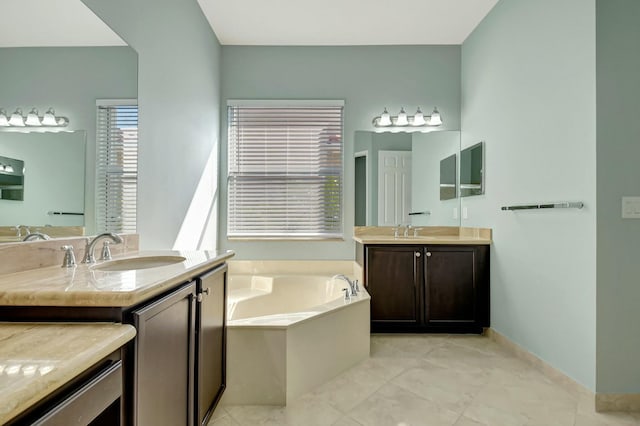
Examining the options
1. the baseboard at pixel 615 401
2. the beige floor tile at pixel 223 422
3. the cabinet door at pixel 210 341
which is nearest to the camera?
the cabinet door at pixel 210 341

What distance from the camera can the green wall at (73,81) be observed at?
46.7 inches

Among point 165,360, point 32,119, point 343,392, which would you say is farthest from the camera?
point 343,392

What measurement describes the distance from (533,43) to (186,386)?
290cm

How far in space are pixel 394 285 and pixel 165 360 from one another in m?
2.20

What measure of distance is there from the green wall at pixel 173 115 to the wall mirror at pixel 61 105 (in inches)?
7.0

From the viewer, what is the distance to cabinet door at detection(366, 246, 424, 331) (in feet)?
9.89

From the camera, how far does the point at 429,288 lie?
3021 mm

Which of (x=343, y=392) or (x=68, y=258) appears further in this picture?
(x=343, y=392)

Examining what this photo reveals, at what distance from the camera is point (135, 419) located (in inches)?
36.9

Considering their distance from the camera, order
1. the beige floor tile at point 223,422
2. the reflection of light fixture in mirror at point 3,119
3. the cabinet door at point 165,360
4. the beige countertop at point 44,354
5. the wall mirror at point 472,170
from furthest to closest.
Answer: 1. the wall mirror at point 472,170
2. the beige floor tile at point 223,422
3. the reflection of light fixture in mirror at point 3,119
4. the cabinet door at point 165,360
5. the beige countertop at point 44,354

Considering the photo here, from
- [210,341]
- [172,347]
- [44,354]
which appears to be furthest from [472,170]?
[44,354]

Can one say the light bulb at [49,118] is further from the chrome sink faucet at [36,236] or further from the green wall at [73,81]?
the chrome sink faucet at [36,236]

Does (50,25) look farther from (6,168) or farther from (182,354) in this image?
(182,354)

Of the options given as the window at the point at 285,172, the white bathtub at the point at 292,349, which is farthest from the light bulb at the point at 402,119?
the white bathtub at the point at 292,349
